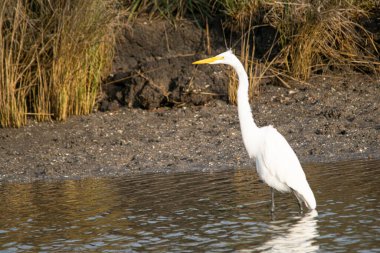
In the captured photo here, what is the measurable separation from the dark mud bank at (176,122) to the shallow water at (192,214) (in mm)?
674

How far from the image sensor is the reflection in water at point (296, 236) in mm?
5668

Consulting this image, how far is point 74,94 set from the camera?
36.9 feet

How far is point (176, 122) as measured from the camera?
36.6 ft

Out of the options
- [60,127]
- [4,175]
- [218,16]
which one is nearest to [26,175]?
[4,175]

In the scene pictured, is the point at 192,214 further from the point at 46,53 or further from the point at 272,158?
the point at 46,53

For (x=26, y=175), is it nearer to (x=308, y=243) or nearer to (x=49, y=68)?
(x=49, y=68)

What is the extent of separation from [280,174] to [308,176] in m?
1.39

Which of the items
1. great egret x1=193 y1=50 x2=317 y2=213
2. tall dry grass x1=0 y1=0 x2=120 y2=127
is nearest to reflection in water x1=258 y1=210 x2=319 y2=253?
great egret x1=193 y1=50 x2=317 y2=213

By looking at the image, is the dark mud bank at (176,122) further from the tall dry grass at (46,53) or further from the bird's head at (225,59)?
the bird's head at (225,59)

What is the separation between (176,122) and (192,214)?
4372mm

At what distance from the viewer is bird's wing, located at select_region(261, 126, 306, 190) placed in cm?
711

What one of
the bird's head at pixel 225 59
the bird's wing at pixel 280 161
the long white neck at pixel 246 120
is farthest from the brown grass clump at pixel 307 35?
the bird's wing at pixel 280 161

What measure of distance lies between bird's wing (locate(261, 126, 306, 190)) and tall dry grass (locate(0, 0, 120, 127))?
432cm

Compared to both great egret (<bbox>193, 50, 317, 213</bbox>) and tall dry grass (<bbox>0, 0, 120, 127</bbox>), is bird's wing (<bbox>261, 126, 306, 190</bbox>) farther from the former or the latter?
tall dry grass (<bbox>0, 0, 120, 127</bbox>)
